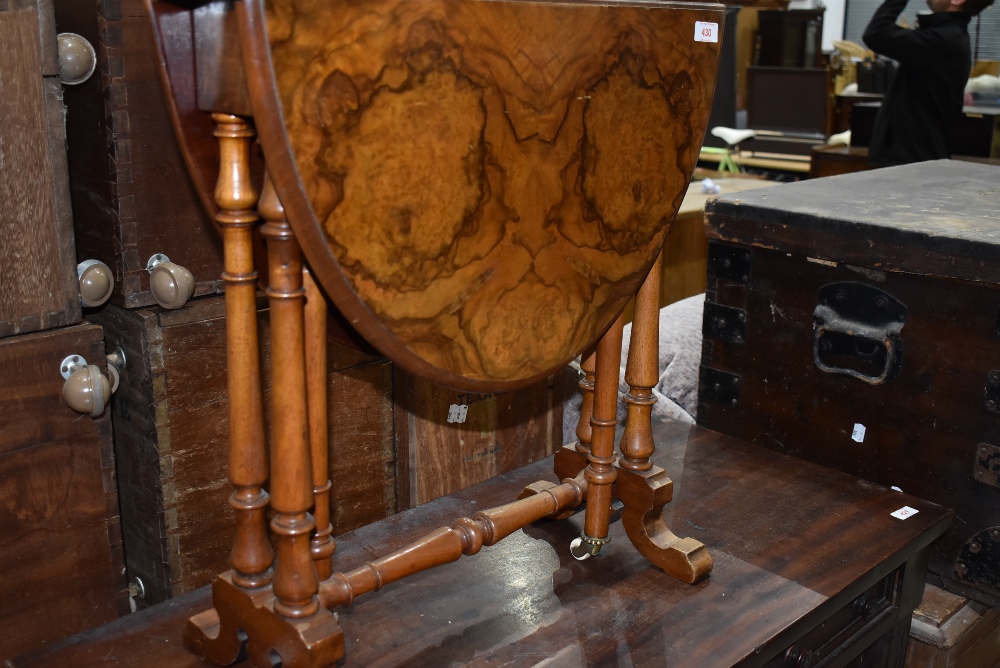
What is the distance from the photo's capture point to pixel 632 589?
1.28 metres

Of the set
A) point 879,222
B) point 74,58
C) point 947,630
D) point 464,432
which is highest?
point 74,58

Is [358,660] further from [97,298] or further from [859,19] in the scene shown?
[859,19]

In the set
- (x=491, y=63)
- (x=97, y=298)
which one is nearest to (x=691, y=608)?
(x=491, y=63)

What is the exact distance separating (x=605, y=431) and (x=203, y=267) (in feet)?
2.22

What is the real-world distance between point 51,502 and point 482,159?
861mm

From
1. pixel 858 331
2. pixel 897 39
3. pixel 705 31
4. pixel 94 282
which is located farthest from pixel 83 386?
pixel 897 39

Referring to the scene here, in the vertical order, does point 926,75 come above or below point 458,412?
above

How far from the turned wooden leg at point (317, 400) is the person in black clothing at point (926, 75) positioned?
303 cm

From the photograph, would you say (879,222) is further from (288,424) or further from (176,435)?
(176,435)

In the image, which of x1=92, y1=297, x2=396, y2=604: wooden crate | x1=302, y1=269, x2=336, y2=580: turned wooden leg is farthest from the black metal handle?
x1=302, y1=269, x2=336, y2=580: turned wooden leg

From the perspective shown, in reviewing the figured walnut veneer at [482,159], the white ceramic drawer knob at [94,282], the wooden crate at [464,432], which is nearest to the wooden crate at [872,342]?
the wooden crate at [464,432]

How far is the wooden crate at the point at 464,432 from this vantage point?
1869 millimetres

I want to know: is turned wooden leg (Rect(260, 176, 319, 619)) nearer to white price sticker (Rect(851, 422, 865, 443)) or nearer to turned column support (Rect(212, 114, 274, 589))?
turned column support (Rect(212, 114, 274, 589))

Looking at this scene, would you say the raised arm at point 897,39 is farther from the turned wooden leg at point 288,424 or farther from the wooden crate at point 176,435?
the turned wooden leg at point 288,424
